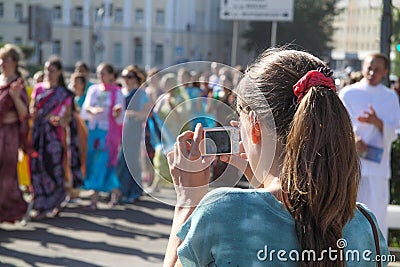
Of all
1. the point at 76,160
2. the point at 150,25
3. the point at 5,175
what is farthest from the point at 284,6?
the point at 150,25

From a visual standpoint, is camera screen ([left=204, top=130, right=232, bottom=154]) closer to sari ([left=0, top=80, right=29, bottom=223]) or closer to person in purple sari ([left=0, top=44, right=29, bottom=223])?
person in purple sari ([left=0, top=44, right=29, bottom=223])

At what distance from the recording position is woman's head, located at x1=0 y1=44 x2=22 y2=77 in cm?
935

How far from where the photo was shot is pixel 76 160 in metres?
11.7

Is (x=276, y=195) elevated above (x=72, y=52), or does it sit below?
above

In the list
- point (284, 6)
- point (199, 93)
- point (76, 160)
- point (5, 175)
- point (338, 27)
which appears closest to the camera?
point (199, 93)

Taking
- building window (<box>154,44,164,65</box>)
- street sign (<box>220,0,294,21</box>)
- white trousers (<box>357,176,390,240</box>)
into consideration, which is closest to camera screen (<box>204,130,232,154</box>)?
white trousers (<box>357,176,390,240</box>)

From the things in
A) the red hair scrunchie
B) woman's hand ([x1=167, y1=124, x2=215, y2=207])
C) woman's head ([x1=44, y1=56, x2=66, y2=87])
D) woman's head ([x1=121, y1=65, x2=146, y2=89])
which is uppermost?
the red hair scrunchie

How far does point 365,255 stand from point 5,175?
7.94 m

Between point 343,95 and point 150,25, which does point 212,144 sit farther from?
point 150,25

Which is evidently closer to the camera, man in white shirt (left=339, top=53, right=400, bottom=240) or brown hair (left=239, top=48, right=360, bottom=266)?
brown hair (left=239, top=48, right=360, bottom=266)

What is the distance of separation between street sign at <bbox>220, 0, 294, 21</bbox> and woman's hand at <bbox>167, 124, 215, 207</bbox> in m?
14.1

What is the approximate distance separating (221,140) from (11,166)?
25.7ft

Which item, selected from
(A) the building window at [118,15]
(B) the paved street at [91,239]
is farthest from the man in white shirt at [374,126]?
(A) the building window at [118,15]

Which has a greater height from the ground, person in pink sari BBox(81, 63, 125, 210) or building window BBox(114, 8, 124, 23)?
person in pink sari BBox(81, 63, 125, 210)
